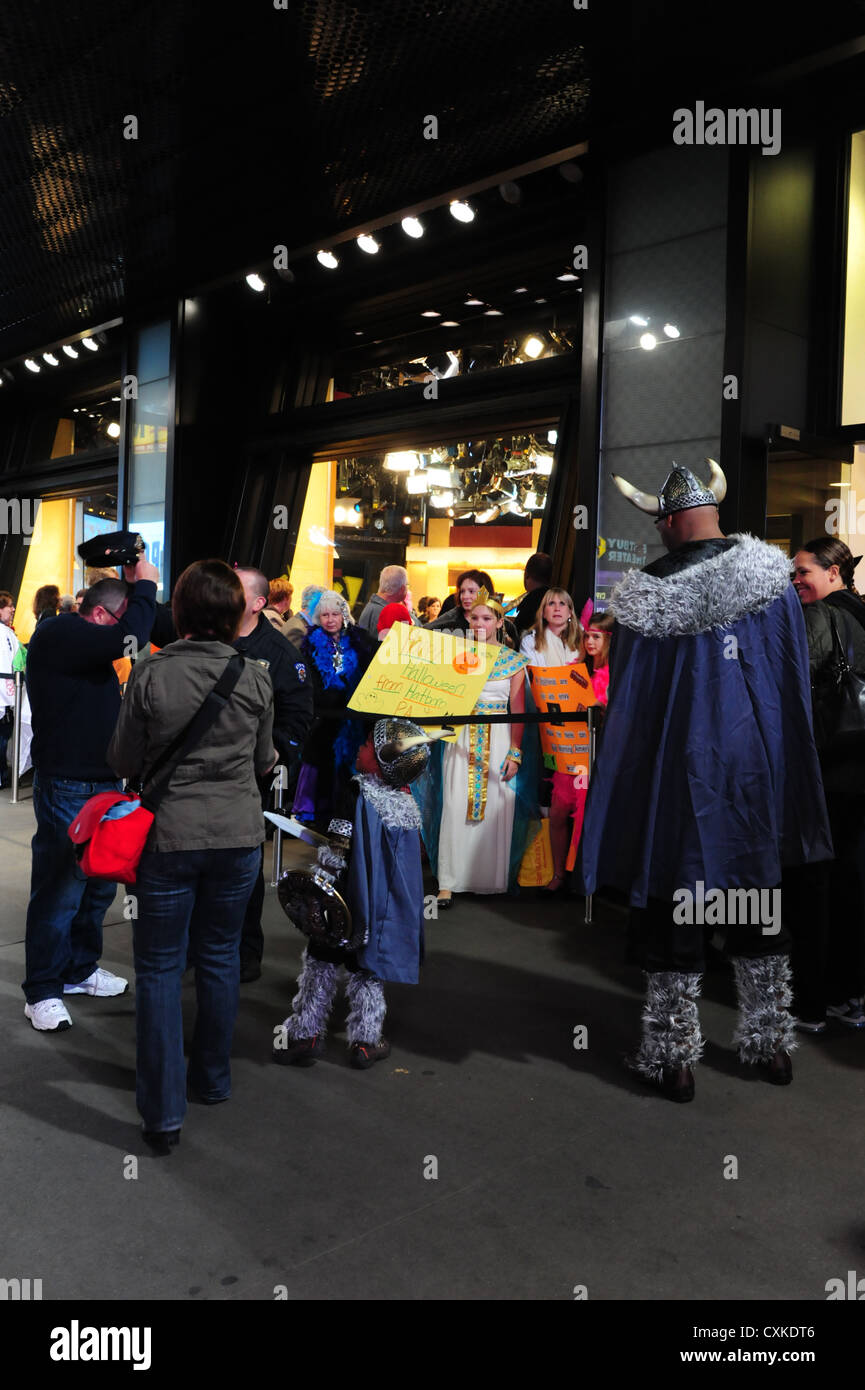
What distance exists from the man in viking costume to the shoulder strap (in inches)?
51.1

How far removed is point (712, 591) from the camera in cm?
338

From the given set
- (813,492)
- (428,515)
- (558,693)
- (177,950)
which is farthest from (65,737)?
(428,515)

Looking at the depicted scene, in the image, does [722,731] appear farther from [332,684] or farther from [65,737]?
[332,684]

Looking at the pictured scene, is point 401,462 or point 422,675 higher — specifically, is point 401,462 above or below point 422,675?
above

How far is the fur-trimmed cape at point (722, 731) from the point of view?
3.40 m

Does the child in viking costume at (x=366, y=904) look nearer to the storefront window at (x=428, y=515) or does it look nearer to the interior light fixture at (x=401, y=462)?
the storefront window at (x=428, y=515)

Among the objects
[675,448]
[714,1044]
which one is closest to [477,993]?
[714,1044]

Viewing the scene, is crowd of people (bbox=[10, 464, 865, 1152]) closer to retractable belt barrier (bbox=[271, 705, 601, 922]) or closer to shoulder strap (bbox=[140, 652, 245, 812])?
shoulder strap (bbox=[140, 652, 245, 812])

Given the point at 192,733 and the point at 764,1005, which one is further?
the point at 764,1005

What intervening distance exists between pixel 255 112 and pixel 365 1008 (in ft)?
19.5

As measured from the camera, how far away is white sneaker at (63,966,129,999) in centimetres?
437

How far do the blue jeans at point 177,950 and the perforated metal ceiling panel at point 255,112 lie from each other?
15.7 feet

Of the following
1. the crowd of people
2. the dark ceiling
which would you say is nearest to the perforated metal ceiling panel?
the dark ceiling
